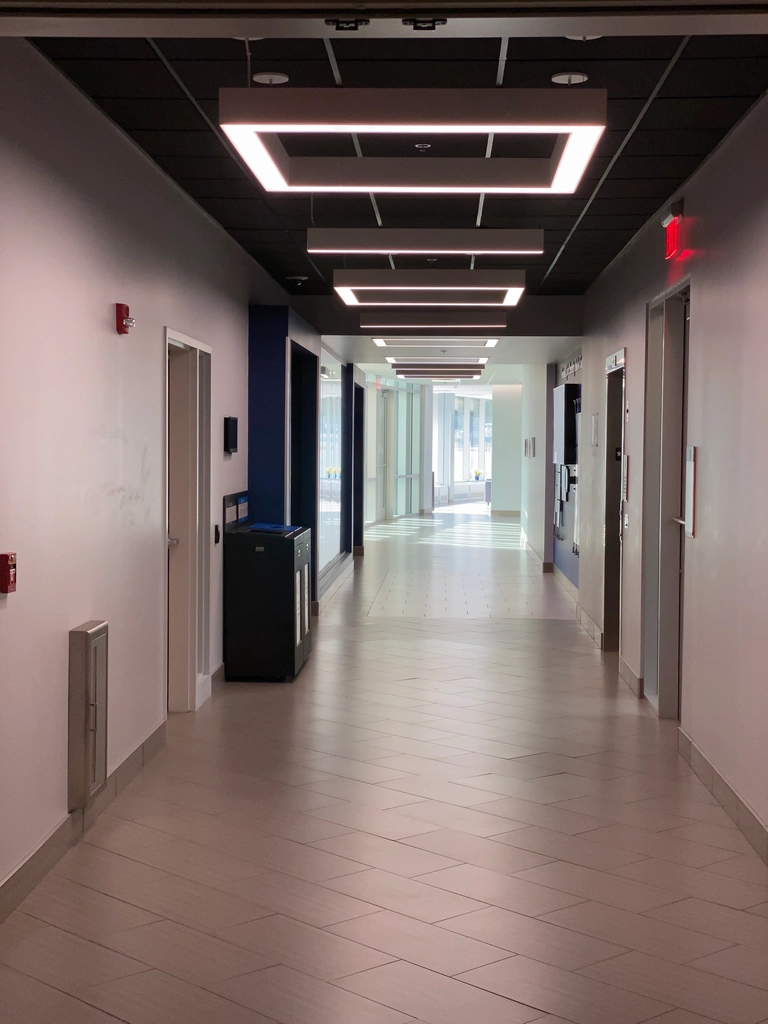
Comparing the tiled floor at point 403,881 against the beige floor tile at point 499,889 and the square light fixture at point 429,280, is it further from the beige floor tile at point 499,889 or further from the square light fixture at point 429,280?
the square light fixture at point 429,280

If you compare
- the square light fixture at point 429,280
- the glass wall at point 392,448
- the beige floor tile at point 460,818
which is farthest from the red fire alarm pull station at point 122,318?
the glass wall at point 392,448

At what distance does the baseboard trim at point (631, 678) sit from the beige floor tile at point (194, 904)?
12.5 feet

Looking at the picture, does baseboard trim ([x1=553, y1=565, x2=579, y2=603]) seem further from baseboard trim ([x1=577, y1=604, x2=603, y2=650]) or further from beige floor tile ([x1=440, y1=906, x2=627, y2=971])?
beige floor tile ([x1=440, y1=906, x2=627, y2=971])

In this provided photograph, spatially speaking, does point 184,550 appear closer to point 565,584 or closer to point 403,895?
point 403,895

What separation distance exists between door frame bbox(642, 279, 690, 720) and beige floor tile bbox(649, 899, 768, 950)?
2.67m

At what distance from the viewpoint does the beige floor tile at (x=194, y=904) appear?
3414 mm

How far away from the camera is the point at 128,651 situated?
16.3 feet

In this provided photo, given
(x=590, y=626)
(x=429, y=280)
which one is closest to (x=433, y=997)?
(x=429, y=280)

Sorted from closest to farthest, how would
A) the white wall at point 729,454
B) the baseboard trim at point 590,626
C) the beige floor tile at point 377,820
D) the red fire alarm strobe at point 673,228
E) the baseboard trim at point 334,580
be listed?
the white wall at point 729,454
the beige floor tile at point 377,820
the red fire alarm strobe at point 673,228
the baseboard trim at point 590,626
the baseboard trim at point 334,580

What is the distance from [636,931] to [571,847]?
0.75 meters

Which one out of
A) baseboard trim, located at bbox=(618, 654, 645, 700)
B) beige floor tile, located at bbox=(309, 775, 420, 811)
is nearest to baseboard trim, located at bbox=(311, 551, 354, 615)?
baseboard trim, located at bbox=(618, 654, 645, 700)

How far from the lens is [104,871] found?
12.6ft

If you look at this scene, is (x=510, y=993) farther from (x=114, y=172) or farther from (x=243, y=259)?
(x=243, y=259)

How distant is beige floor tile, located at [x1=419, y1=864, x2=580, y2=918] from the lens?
355cm
